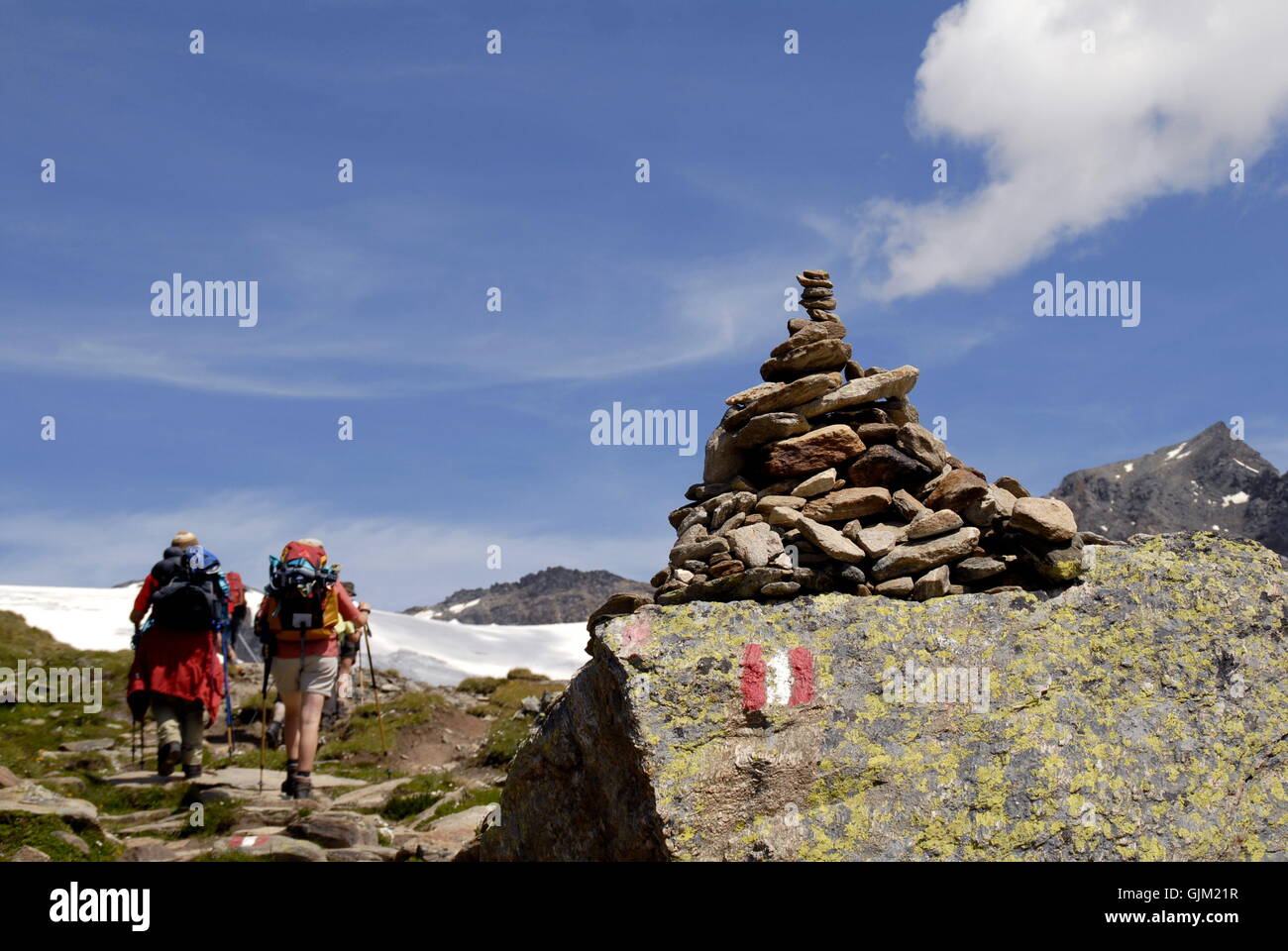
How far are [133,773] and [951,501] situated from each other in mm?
15398

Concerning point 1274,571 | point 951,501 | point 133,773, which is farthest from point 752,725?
point 133,773

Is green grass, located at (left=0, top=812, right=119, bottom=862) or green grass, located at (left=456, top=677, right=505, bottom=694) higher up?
green grass, located at (left=0, top=812, right=119, bottom=862)

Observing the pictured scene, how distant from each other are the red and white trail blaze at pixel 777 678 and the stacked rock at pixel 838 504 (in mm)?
738

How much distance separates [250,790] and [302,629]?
3.51 metres

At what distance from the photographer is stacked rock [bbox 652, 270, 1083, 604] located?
28.9ft

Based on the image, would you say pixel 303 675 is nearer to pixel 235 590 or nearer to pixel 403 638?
pixel 235 590

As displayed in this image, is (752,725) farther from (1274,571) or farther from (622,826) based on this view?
(1274,571)

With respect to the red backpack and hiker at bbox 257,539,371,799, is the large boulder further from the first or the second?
the red backpack

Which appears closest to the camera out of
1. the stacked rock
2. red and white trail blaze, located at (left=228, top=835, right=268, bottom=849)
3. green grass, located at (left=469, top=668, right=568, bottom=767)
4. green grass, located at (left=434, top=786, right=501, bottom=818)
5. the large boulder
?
the large boulder

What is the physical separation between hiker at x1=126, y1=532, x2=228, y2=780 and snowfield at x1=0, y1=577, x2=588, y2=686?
90.1 feet

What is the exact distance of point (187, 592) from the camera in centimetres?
1705

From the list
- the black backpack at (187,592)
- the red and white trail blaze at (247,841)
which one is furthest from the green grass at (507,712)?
the black backpack at (187,592)

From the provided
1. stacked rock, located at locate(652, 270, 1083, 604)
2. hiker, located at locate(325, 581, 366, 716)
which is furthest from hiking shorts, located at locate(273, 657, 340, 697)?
hiker, located at locate(325, 581, 366, 716)
